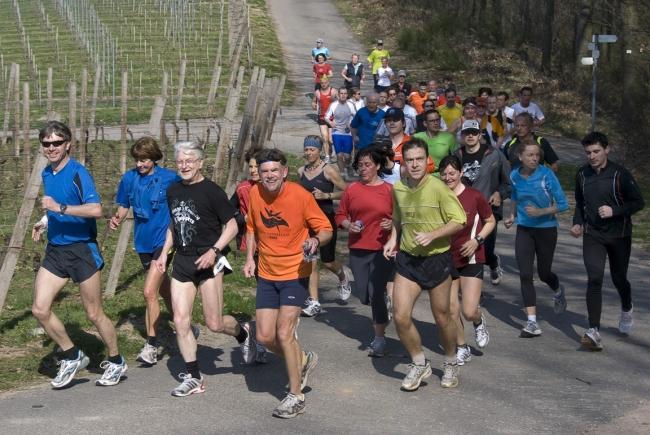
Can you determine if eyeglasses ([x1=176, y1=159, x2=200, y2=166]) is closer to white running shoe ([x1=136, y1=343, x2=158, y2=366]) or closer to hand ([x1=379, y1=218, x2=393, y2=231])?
white running shoe ([x1=136, y1=343, x2=158, y2=366])

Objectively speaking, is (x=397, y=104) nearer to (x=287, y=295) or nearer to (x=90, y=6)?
(x=287, y=295)

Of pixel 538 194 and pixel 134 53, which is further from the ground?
pixel 538 194

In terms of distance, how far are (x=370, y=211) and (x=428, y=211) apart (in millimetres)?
1227

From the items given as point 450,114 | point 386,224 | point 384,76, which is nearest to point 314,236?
point 386,224

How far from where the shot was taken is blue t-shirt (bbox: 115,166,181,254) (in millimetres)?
8883

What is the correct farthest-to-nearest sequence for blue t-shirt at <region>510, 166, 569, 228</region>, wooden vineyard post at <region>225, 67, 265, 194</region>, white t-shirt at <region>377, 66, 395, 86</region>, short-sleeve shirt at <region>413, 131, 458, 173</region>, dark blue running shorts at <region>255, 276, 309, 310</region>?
white t-shirt at <region>377, 66, 395, 86</region> < wooden vineyard post at <region>225, 67, 265, 194</region> < short-sleeve shirt at <region>413, 131, 458, 173</region> < blue t-shirt at <region>510, 166, 569, 228</region> < dark blue running shorts at <region>255, 276, 309, 310</region>

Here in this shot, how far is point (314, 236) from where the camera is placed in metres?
8.19

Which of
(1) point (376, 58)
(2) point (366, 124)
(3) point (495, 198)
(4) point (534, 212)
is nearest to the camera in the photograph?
(4) point (534, 212)

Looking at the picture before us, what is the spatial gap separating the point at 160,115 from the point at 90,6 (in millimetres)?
32749

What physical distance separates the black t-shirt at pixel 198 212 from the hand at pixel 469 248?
1863 millimetres

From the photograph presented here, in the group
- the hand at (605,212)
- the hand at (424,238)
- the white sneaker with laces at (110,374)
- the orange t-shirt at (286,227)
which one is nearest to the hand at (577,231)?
the hand at (605,212)

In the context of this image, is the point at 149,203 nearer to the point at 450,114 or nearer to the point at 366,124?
the point at 366,124

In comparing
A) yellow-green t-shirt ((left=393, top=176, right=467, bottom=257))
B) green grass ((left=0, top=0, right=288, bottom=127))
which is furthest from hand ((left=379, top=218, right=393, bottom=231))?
green grass ((left=0, top=0, right=288, bottom=127))

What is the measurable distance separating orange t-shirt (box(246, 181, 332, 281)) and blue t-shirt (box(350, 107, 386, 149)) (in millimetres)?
8864
